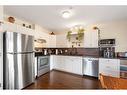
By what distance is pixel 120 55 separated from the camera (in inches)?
167

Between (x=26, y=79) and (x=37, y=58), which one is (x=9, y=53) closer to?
(x=26, y=79)

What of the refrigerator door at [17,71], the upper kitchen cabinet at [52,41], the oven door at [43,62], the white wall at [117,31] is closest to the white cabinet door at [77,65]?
the oven door at [43,62]

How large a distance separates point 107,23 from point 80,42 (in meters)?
1.33

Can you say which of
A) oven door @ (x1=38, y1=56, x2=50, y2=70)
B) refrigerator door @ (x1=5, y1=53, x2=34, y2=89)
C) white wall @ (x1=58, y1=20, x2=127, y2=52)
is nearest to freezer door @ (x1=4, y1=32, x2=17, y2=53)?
refrigerator door @ (x1=5, y1=53, x2=34, y2=89)

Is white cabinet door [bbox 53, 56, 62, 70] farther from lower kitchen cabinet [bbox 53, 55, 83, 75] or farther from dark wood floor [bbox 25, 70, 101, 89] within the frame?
dark wood floor [bbox 25, 70, 101, 89]

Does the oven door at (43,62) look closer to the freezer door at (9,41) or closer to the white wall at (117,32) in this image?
the freezer door at (9,41)

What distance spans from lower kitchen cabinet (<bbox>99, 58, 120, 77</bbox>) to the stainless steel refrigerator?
244 centimetres

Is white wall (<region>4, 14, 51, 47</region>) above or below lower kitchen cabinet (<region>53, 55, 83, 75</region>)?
above

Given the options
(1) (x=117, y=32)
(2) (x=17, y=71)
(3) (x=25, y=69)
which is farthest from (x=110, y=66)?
(2) (x=17, y=71)

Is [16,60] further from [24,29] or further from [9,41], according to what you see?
[24,29]

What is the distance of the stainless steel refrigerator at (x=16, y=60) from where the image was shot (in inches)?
109

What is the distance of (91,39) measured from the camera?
4594mm

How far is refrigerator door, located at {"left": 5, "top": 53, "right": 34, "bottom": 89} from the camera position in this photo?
279 cm

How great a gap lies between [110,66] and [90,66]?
2.41 feet
